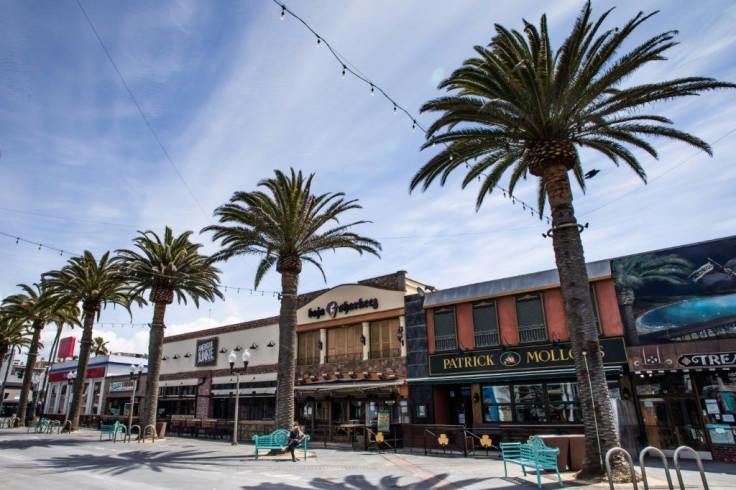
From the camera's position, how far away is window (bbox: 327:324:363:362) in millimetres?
29422

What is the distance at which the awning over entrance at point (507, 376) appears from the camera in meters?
20.7

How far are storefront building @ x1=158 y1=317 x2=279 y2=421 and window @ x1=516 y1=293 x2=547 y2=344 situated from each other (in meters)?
18.1

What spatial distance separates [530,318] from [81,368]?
3125 cm

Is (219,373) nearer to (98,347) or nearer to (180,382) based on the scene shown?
(180,382)

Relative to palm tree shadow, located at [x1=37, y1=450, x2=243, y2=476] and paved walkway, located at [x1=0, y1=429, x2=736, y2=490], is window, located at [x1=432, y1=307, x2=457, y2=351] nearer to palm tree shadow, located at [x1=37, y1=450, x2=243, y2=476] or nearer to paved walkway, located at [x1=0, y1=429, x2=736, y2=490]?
paved walkway, located at [x1=0, y1=429, x2=736, y2=490]

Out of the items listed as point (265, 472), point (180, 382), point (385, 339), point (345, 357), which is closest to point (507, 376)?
point (385, 339)

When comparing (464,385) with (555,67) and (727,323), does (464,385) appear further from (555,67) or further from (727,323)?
(555,67)

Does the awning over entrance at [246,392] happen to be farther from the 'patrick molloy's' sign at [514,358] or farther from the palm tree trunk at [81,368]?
the 'patrick molloy's' sign at [514,358]

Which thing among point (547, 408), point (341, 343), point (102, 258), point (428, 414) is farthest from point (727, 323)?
point (102, 258)

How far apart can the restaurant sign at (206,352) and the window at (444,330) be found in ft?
68.6

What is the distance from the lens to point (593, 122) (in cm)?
1505

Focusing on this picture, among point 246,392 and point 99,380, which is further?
point 99,380

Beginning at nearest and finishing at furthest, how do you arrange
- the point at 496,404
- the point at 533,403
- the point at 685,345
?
the point at 685,345
the point at 533,403
the point at 496,404

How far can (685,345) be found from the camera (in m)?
17.9
